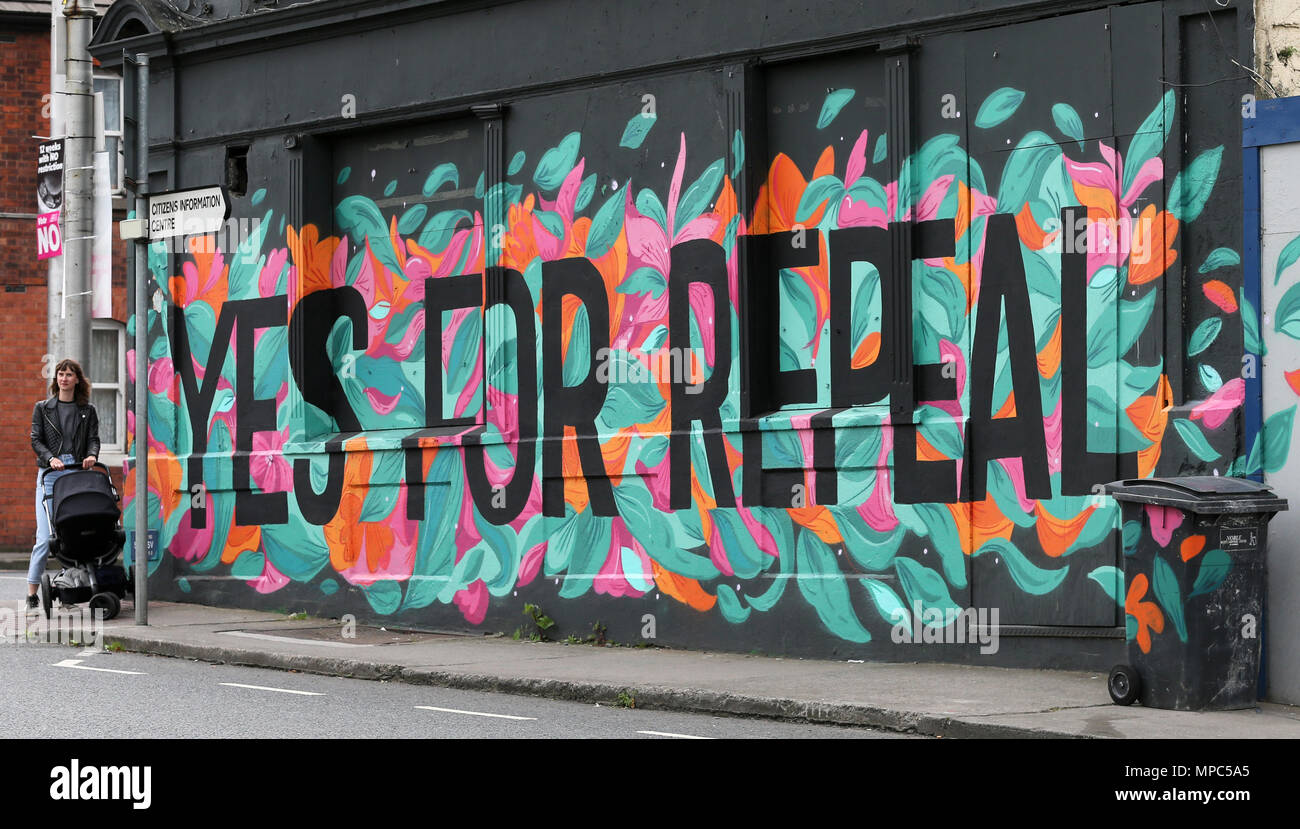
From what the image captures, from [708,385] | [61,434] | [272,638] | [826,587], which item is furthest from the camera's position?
[61,434]

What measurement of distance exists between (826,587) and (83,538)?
6.03m

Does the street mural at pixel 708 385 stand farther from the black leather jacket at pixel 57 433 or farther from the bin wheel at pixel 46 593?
the bin wheel at pixel 46 593

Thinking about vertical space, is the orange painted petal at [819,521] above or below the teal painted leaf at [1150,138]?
below

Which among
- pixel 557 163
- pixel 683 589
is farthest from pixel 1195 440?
pixel 557 163

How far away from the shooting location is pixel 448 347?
13.5 meters

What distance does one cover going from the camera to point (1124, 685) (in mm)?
8906

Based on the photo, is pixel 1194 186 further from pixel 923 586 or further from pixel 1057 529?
pixel 923 586

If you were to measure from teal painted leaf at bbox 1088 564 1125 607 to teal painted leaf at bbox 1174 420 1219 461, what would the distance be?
896 mm

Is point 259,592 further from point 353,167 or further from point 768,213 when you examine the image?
point 768,213

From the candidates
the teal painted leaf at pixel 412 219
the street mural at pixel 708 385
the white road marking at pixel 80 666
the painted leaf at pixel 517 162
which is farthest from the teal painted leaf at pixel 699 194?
the white road marking at pixel 80 666

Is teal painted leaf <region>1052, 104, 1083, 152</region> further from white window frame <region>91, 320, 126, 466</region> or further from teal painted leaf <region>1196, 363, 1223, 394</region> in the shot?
white window frame <region>91, 320, 126, 466</region>

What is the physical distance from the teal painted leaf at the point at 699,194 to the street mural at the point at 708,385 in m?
0.02

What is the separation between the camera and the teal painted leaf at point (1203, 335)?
9734 mm
